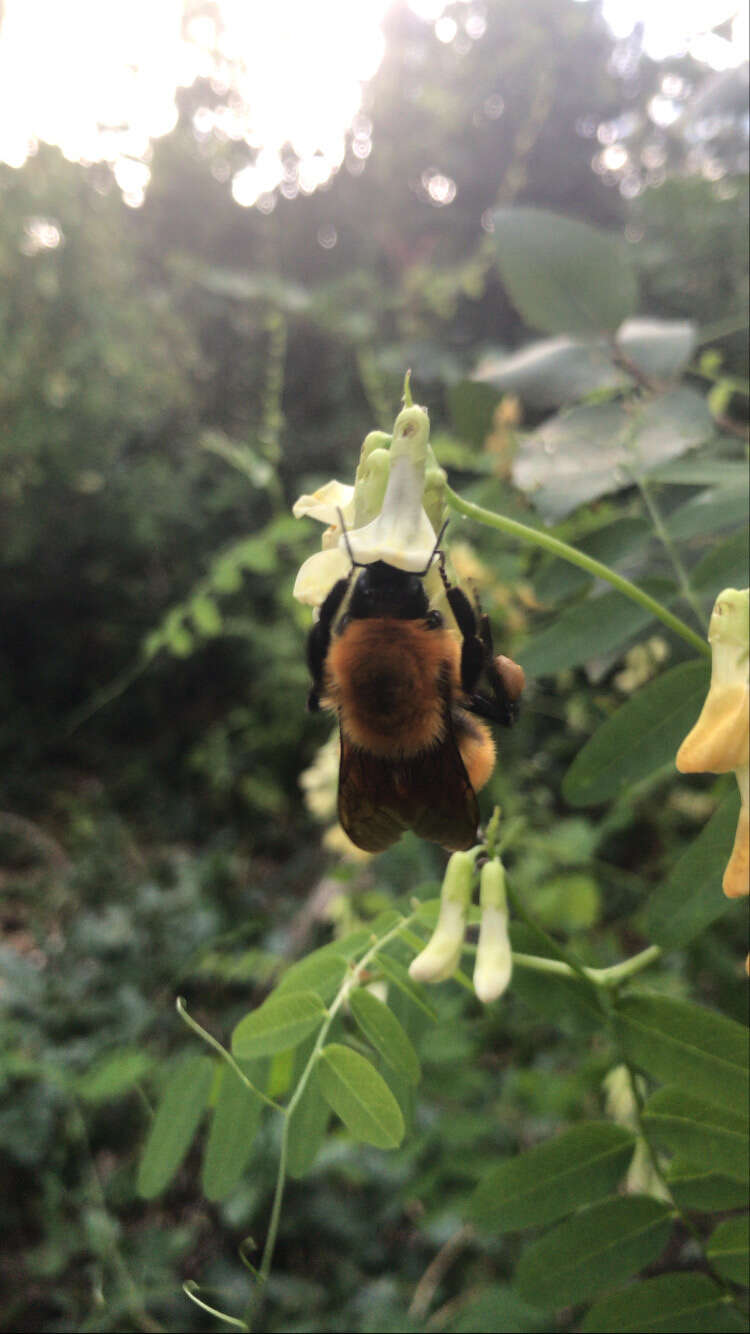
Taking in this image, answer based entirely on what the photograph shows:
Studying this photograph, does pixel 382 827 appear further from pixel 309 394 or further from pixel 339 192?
pixel 339 192

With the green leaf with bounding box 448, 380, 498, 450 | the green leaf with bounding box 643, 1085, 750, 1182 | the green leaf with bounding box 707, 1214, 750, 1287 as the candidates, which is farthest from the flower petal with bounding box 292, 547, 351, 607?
the green leaf with bounding box 448, 380, 498, 450

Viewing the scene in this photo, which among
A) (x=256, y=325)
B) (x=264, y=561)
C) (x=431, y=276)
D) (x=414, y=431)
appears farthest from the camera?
(x=256, y=325)

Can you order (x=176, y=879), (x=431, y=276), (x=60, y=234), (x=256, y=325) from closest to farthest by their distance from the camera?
(x=176, y=879)
(x=431, y=276)
(x=60, y=234)
(x=256, y=325)

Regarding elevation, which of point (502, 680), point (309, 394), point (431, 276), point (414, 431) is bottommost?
point (502, 680)

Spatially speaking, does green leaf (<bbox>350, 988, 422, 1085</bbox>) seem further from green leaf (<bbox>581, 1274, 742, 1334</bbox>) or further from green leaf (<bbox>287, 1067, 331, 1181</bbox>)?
green leaf (<bbox>581, 1274, 742, 1334</bbox>)

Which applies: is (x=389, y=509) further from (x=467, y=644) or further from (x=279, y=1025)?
(x=279, y=1025)

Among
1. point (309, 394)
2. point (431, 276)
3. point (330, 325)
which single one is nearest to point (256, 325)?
point (309, 394)
